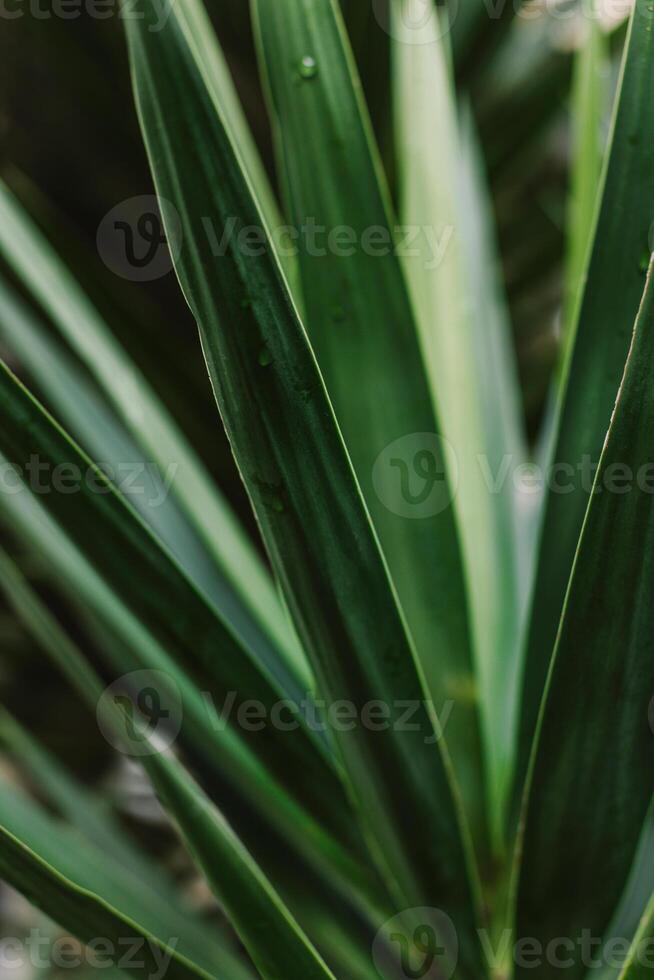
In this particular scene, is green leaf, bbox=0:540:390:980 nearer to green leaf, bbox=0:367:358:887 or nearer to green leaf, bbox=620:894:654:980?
green leaf, bbox=0:367:358:887

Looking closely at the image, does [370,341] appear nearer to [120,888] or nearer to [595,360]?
[595,360]

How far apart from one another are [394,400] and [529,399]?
0.54 m

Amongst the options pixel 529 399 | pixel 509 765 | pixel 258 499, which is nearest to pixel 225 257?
pixel 258 499

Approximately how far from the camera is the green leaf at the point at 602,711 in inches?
12.5

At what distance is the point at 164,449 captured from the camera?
551mm

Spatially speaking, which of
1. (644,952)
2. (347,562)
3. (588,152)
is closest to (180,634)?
(347,562)

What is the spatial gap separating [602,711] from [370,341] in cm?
21

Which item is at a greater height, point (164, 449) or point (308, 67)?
point (308, 67)

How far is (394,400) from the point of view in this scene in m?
0.46

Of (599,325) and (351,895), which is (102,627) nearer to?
(351,895)

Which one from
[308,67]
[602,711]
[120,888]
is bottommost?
[120,888]

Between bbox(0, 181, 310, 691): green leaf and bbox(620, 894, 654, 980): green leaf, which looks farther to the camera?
bbox(0, 181, 310, 691): green leaf

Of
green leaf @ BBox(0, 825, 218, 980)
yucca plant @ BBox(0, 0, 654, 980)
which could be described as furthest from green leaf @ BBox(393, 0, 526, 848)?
green leaf @ BBox(0, 825, 218, 980)

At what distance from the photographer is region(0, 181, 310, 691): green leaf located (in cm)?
52
